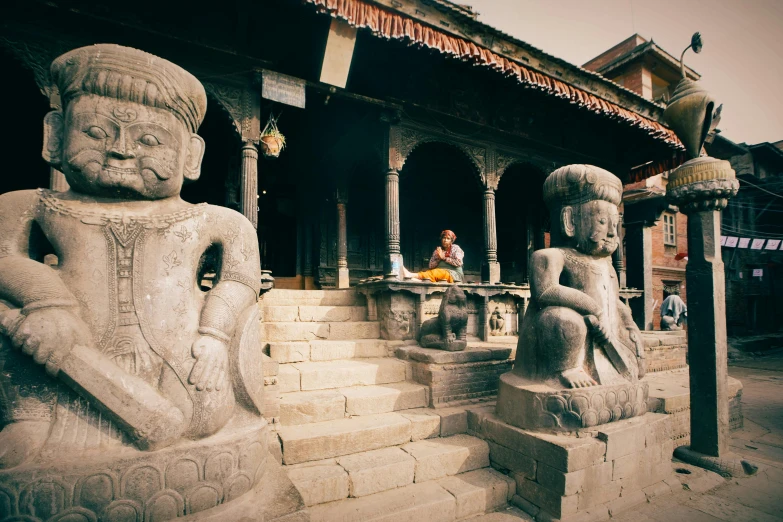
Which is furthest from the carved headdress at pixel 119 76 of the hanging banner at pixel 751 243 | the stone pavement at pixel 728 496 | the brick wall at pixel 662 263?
the hanging banner at pixel 751 243

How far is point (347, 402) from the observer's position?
11.2 feet

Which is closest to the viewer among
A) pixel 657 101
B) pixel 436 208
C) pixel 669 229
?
pixel 436 208

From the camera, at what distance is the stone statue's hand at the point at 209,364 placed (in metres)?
1.70

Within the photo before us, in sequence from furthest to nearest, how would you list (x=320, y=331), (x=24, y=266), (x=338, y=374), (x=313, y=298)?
(x=313, y=298), (x=320, y=331), (x=338, y=374), (x=24, y=266)

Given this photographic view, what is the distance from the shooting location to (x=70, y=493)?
1.40 metres

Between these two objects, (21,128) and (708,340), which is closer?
(708,340)

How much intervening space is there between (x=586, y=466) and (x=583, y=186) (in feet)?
7.17

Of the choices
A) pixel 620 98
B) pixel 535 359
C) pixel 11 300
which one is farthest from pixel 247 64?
pixel 620 98

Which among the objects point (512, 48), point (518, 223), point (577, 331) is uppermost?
point (512, 48)

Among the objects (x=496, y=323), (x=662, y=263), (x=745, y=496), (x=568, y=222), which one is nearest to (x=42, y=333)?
(x=568, y=222)

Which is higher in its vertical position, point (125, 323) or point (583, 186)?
point (583, 186)

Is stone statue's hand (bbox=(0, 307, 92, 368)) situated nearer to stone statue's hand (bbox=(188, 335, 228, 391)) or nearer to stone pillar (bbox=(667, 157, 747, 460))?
stone statue's hand (bbox=(188, 335, 228, 391))

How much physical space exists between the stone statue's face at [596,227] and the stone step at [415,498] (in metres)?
2.05

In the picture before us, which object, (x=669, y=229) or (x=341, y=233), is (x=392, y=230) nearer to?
(x=341, y=233)
